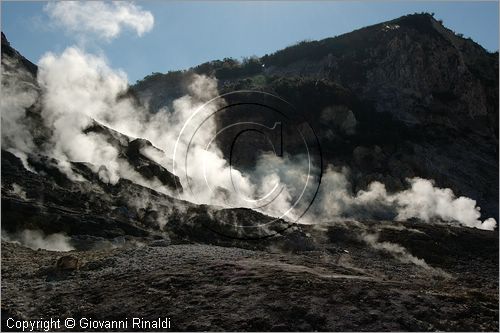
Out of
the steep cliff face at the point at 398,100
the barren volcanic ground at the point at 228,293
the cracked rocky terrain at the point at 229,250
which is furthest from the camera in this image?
the steep cliff face at the point at 398,100

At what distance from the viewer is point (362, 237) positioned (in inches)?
1125

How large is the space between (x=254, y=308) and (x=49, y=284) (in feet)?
20.8

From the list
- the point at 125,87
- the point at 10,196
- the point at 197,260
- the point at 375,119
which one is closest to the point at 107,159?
the point at 10,196

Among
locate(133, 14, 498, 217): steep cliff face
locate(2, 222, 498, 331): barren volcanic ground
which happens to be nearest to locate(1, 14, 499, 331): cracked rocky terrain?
locate(2, 222, 498, 331): barren volcanic ground

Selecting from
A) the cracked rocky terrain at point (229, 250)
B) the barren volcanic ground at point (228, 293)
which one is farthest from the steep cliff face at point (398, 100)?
the barren volcanic ground at point (228, 293)

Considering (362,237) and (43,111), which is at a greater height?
(43,111)

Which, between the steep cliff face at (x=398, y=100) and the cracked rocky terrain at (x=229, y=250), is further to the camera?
the steep cliff face at (x=398, y=100)

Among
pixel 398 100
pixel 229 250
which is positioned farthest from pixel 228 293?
pixel 398 100

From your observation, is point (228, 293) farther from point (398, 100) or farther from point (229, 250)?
point (398, 100)

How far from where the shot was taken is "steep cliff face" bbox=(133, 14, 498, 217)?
54594mm

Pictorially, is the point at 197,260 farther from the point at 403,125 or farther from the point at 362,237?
the point at 403,125

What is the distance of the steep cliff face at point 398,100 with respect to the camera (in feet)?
179

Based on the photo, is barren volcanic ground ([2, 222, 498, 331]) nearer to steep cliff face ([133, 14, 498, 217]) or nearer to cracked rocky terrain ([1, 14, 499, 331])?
cracked rocky terrain ([1, 14, 499, 331])

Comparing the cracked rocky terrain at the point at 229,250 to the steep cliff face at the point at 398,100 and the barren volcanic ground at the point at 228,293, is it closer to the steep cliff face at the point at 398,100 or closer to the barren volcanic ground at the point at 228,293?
the barren volcanic ground at the point at 228,293
